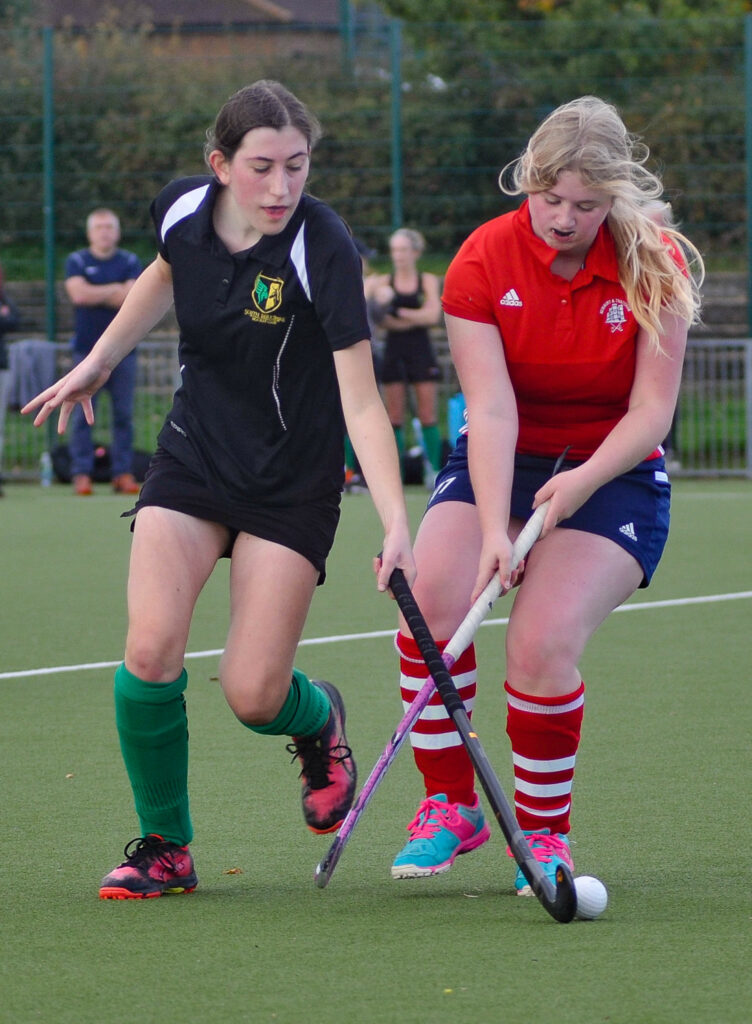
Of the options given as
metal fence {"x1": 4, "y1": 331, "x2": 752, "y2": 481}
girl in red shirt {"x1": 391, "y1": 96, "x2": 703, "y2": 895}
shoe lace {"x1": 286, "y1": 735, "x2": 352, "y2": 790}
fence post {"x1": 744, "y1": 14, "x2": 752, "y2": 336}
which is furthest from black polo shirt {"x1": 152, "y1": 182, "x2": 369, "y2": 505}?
fence post {"x1": 744, "y1": 14, "x2": 752, "y2": 336}

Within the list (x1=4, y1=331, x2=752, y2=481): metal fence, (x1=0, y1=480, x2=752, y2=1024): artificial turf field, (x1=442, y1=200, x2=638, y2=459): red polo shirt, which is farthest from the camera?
(x1=4, y1=331, x2=752, y2=481): metal fence

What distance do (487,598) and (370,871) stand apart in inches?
27.4

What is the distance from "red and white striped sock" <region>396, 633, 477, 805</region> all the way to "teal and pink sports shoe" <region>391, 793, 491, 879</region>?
32 millimetres

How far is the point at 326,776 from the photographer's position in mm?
4191

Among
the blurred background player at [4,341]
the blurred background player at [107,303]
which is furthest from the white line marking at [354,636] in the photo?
the blurred background player at [4,341]

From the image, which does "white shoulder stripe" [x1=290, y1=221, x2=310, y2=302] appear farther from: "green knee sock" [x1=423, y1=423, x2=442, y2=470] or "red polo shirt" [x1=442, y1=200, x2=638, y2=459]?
"green knee sock" [x1=423, y1=423, x2=442, y2=470]

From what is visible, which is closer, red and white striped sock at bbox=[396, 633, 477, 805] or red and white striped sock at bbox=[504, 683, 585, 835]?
red and white striped sock at bbox=[504, 683, 585, 835]

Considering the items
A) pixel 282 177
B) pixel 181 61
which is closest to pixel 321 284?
pixel 282 177

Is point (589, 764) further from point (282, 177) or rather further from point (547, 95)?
point (547, 95)

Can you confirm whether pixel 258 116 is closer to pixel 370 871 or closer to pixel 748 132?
pixel 370 871

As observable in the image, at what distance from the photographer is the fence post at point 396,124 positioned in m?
16.2

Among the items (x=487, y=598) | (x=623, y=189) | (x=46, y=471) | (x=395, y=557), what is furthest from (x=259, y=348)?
(x=46, y=471)

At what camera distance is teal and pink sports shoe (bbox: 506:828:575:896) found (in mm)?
3648

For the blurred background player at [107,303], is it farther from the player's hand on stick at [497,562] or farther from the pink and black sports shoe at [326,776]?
the player's hand on stick at [497,562]
